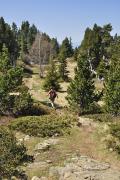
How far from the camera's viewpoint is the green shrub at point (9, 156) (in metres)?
23.1

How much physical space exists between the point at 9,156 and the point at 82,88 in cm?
1999

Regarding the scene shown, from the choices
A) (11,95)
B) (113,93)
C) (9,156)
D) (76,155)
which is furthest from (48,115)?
(9,156)

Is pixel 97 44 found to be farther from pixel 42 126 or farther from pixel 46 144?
pixel 46 144

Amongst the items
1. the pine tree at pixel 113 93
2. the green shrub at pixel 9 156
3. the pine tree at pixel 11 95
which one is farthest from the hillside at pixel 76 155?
the pine tree at pixel 11 95

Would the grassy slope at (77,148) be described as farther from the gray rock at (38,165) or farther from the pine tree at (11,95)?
the pine tree at (11,95)

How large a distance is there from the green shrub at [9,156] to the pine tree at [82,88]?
57.6ft

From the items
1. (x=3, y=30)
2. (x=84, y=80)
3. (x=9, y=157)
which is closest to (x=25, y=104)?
(x=84, y=80)

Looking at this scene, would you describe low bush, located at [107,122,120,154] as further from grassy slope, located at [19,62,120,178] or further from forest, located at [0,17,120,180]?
grassy slope, located at [19,62,120,178]

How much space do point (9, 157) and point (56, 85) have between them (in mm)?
45271

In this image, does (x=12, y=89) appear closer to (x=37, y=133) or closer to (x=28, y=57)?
(x=37, y=133)

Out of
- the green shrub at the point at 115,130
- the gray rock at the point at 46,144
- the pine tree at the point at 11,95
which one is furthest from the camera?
the pine tree at the point at 11,95

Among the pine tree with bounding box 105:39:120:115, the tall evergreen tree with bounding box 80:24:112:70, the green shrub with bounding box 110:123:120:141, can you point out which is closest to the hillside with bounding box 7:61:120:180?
the green shrub with bounding box 110:123:120:141

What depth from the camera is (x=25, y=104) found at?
40438 millimetres

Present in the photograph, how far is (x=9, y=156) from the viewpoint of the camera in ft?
80.8
